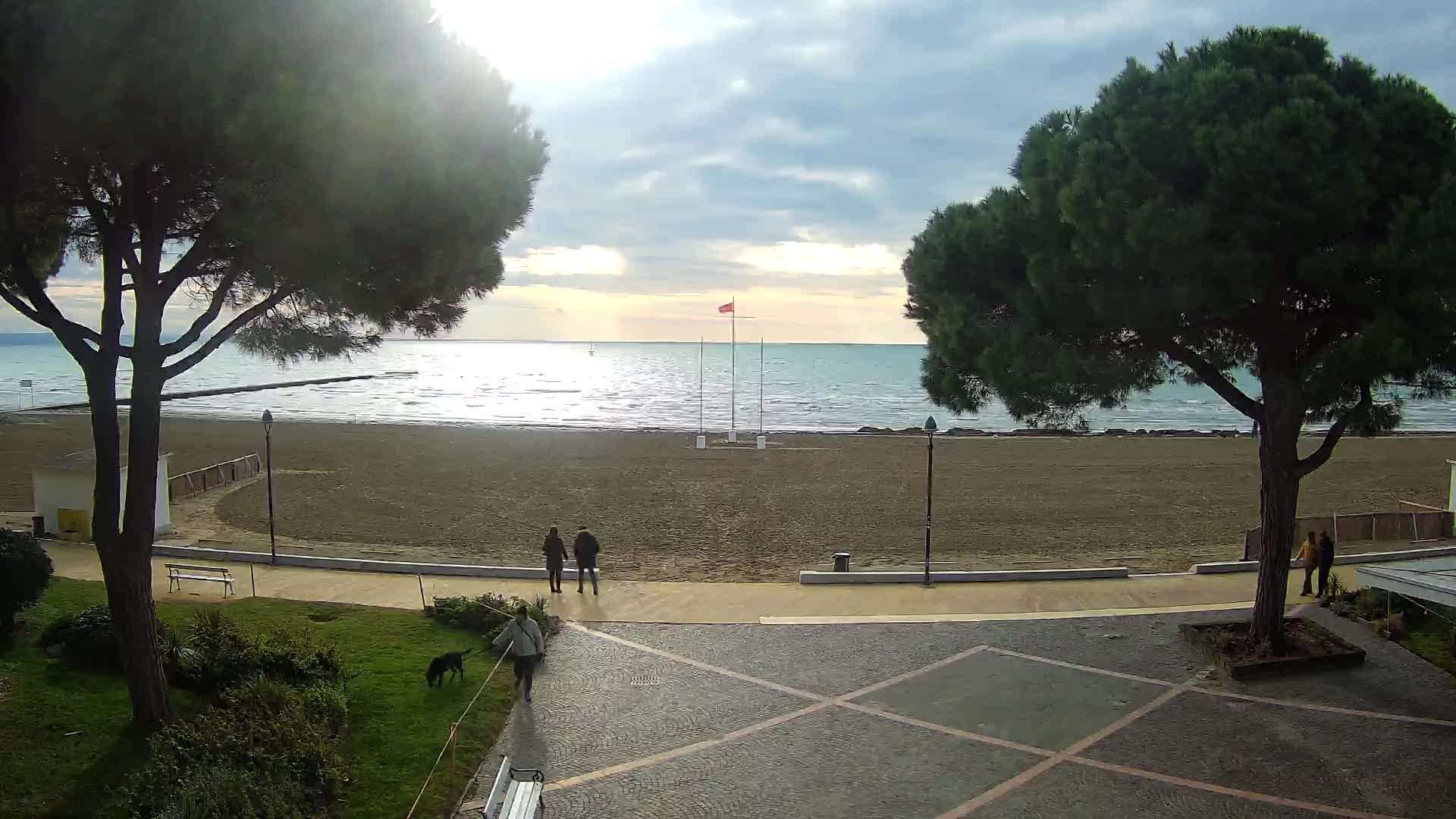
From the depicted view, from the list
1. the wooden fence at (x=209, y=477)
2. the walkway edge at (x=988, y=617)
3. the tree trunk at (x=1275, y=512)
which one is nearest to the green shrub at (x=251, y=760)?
the walkway edge at (x=988, y=617)

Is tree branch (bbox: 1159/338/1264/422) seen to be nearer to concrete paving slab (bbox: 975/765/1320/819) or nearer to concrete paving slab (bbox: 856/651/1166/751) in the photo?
concrete paving slab (bbox: 856/651/1166/751)

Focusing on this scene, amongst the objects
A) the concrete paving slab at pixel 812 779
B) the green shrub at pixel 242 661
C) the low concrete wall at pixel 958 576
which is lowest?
the concrete paving slab at pixel 812 779

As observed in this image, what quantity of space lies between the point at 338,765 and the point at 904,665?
270 inches

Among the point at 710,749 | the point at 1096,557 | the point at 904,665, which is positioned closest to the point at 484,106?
the point at 710,749

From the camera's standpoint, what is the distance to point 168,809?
616 centimetres

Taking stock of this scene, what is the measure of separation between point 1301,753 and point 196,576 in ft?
52.2

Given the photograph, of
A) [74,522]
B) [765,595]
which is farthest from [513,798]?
[74,522]

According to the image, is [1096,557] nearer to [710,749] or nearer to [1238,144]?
[1238,144]

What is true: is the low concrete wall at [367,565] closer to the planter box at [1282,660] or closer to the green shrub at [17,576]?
the green shrub at [17,576]

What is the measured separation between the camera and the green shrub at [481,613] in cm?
1264

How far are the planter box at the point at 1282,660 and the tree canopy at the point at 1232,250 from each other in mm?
1391

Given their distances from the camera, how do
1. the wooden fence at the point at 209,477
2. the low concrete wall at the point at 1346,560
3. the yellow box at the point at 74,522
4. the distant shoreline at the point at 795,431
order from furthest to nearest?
the distant shoreline at the point at 795,431 → the wooden fence at the point at 209,477 → the yellow box at the point at 74,522 → the low concrete wall at the point at 1346,560

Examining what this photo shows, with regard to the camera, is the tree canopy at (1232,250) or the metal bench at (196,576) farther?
the metal bench at (196,576)

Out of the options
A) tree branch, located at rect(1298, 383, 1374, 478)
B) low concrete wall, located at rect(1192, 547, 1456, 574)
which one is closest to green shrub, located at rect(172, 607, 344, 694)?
tree branch, located at rect(1298, 383, 1374, 478)
